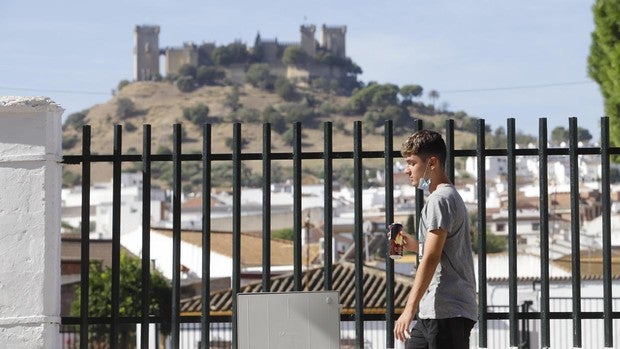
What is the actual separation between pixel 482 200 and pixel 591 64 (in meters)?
8.25

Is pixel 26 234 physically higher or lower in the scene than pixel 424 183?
lower

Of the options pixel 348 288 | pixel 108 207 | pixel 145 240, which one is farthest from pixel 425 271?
pixel 108 207

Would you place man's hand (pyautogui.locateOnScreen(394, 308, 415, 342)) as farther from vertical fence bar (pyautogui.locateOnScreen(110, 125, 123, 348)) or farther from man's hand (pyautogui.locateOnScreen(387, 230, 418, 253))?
vertical fence bar (pyautogui.locateOnScreen(110, 125, 123, 348))

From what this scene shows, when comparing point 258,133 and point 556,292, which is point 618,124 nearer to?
point 556,292

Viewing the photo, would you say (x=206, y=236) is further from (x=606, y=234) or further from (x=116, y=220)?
(x=606, y=234)

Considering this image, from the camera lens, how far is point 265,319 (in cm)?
760

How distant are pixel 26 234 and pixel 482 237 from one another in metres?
2.59

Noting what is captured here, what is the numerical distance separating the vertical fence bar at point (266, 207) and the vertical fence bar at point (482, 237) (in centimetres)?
119

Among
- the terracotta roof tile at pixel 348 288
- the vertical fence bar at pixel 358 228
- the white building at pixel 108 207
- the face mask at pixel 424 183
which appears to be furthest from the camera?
the white building at pixel 108 207

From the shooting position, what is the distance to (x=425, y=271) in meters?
6.03

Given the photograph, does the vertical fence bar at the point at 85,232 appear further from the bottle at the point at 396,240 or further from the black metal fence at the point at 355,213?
the bottle at the point at 396,240

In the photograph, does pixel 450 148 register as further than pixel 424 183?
Yes

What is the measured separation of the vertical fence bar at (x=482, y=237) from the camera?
7781mm

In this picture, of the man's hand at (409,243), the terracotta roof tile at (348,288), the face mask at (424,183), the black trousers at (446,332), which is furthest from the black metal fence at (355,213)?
the terracotta roof tile at (348,288)
